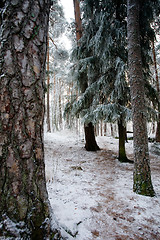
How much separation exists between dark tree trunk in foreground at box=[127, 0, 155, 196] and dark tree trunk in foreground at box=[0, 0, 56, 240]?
255 centimetres

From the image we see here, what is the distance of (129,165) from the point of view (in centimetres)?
539

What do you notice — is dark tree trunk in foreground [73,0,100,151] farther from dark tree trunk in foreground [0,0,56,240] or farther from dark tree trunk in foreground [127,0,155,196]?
dark tree trunk in foreground [0,0,56,240]

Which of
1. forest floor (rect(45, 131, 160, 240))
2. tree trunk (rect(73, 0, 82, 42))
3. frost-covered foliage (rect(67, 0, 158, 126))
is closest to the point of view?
forest floor (rect(45, 131, 160, 240))

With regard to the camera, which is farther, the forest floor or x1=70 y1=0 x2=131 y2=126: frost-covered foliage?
x1=70 y1=0 x2=131 y2=126: frost-covered foliage

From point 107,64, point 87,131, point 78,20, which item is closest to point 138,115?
point 107,64

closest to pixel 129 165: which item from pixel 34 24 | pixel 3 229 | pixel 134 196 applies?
pixel 134 196

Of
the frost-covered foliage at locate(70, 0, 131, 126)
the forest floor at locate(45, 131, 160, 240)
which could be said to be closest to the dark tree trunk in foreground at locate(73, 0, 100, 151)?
the frost-covered foliage at locate(70, 0, 131, 126)

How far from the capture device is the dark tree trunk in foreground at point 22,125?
1091mm

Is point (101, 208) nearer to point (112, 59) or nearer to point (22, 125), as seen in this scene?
point (22, 125)

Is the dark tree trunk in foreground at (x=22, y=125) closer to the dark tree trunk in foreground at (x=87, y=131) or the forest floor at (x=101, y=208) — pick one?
the forest floor at (x=101, y=208)

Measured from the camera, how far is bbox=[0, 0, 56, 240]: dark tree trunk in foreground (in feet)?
3.58

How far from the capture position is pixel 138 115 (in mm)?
3279

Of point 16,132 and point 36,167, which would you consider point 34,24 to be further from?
point 36,167

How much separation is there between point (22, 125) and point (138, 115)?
2.85 meters
